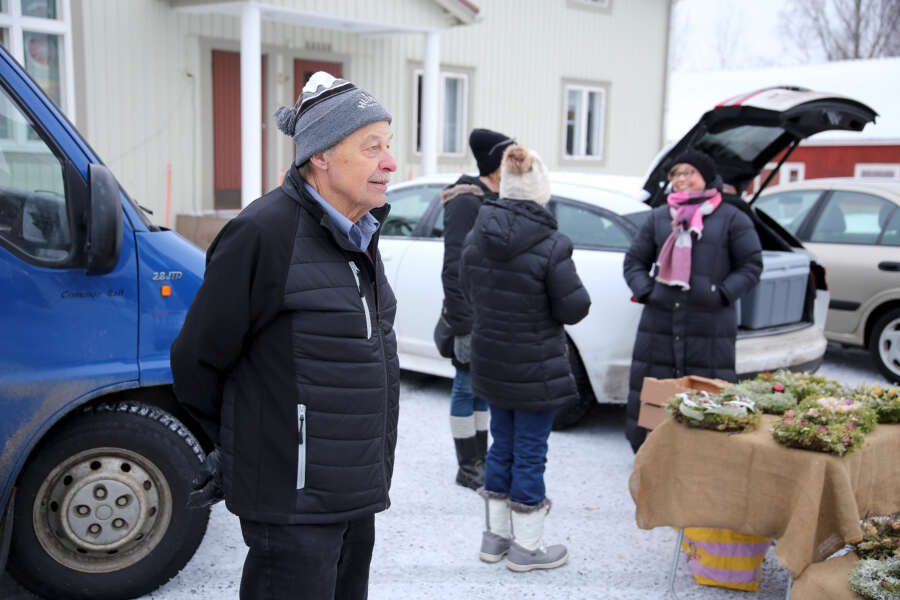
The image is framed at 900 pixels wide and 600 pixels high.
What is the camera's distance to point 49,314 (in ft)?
10.8

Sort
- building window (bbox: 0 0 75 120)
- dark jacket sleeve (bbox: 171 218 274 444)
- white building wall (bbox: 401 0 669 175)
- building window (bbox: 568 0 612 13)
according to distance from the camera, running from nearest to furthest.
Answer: dark jacket sleeve (bbox: 171 218 274 444) < building window (bbox: 0 0 75 120) < white building wall (bbox: 401 0 669 175) < building window (bbox: 568 0 612 13)

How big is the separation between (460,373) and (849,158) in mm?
16479

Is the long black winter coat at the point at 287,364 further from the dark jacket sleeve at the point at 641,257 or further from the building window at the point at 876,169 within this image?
the building window at the point at 876,169

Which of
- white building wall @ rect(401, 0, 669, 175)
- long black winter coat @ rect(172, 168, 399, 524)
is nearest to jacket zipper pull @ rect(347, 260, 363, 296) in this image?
long black winter coat @ rect(172, 168, 399, 524)

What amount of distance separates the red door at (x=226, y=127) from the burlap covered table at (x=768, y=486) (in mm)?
8934

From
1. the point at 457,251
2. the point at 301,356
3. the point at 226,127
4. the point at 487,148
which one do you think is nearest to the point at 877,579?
the point at 301,356

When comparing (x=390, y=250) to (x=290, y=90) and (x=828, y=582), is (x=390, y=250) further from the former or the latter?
(x=290, y=90)

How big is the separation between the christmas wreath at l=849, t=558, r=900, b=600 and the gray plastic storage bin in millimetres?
2583

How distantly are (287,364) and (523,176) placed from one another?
6.57 ft

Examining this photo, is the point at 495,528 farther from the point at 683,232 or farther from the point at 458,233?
the point at 683,232

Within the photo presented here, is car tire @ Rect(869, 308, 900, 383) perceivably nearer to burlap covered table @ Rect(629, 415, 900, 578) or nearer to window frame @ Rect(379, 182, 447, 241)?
window frame @ Rect(379, 182, 447, 241)

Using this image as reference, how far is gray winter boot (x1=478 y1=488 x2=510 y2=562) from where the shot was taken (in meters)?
4.12

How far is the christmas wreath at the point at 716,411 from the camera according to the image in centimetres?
362

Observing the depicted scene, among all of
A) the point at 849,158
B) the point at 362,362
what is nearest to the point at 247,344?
the point at 362,362
